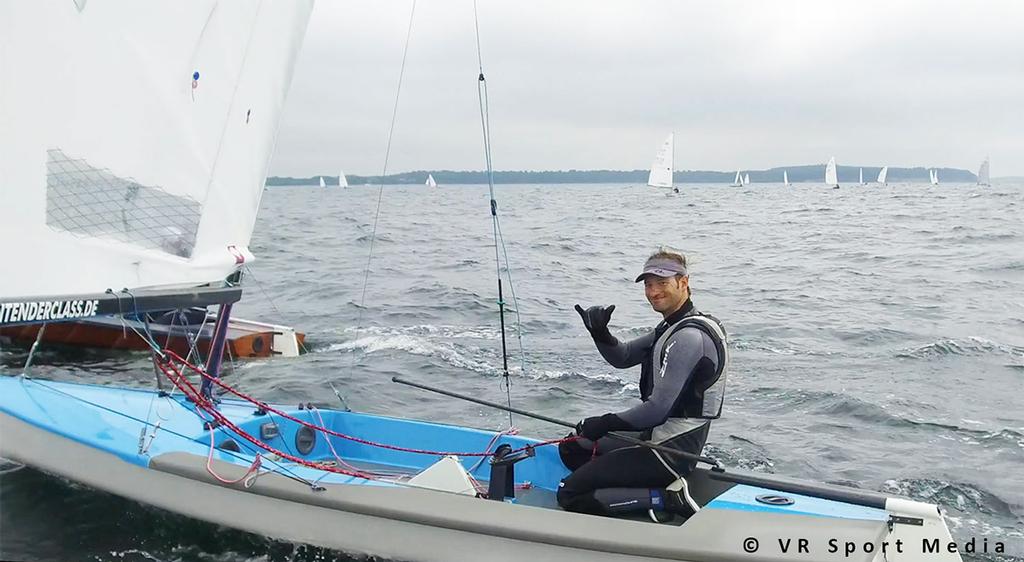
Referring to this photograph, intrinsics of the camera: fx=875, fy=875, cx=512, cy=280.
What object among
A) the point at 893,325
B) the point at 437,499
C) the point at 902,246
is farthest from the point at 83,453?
the point at 902,246

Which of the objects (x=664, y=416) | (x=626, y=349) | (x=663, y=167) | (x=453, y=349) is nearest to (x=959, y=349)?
(x=453, y=349)

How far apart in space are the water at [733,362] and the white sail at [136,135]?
1.40 m

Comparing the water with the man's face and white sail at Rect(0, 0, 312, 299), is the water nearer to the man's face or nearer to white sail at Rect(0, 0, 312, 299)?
the man's face

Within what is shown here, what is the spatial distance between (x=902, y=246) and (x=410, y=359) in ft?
46.5

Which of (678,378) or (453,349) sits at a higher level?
(678,378)

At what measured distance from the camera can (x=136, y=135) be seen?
4.02 m

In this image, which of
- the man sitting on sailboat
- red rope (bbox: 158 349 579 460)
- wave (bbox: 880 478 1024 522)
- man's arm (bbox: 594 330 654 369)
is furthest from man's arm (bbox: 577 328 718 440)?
wave (bbox: 880 478 1024 522)

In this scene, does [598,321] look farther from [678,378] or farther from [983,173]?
[983,173]

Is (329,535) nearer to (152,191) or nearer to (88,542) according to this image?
(88,542)

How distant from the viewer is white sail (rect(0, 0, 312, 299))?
140 inches

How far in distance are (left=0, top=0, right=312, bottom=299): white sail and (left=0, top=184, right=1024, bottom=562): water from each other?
55.1 inches

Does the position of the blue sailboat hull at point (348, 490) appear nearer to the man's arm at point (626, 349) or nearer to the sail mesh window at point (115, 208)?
the man's arm at point (626, 349)

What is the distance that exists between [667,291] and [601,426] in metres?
0.67

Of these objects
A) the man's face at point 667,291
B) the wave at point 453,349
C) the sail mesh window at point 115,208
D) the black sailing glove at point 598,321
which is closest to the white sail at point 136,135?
the sail mesh window at point 115,208
